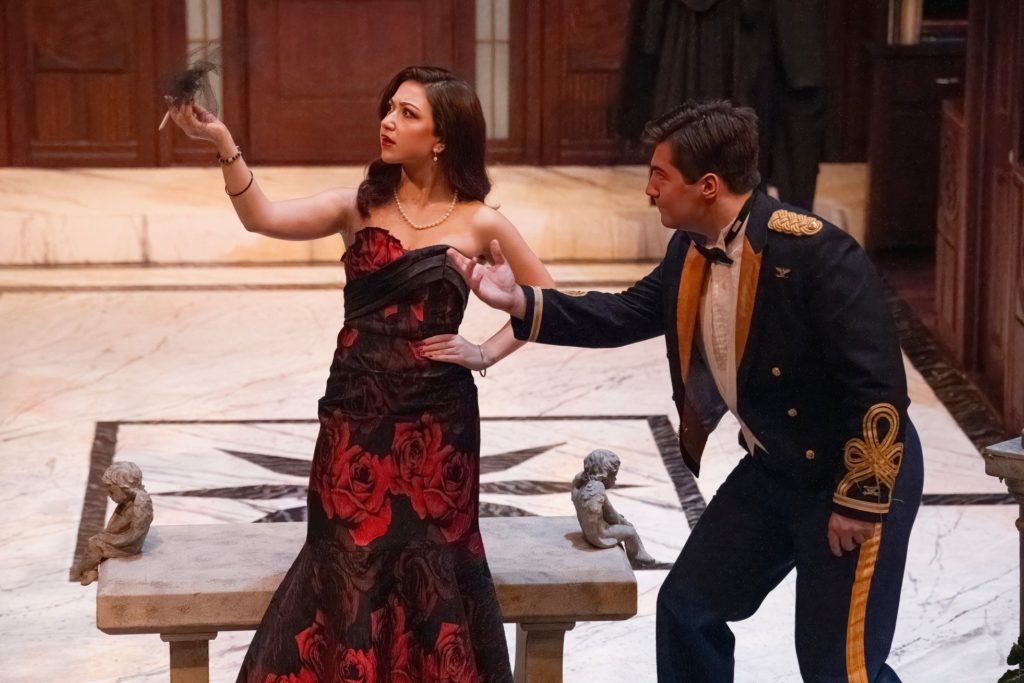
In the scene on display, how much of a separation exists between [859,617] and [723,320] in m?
0.62

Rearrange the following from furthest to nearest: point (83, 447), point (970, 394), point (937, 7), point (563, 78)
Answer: point (563, 78) → point (937, 7) → point (970, 394) → point (83, 447)

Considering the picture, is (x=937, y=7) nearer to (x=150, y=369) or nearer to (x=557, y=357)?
(x=557, y=357)

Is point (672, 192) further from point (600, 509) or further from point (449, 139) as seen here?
point (600, 509)

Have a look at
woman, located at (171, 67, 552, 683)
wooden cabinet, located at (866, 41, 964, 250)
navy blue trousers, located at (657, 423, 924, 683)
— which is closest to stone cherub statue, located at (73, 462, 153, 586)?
woman, located at (171, 67, 552, 683)

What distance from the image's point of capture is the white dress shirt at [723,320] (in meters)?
3.55

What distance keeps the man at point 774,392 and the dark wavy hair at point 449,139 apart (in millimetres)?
205

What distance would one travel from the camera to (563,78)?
9883 mm

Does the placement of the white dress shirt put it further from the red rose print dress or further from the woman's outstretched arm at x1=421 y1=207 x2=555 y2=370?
the red rose print dress

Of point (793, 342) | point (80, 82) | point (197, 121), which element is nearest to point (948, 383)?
point (793, 342)

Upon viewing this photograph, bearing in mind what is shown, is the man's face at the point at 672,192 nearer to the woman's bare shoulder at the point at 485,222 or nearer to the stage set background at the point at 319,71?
the woman's bare shoulder at the point at 485,222

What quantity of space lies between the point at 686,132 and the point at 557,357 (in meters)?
3.98

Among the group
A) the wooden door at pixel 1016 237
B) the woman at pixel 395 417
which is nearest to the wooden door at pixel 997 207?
the wooden door at pixel 1016 237

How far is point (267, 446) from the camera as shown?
20.7 feet

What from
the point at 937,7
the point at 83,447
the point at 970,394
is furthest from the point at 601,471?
the point at 937,7
